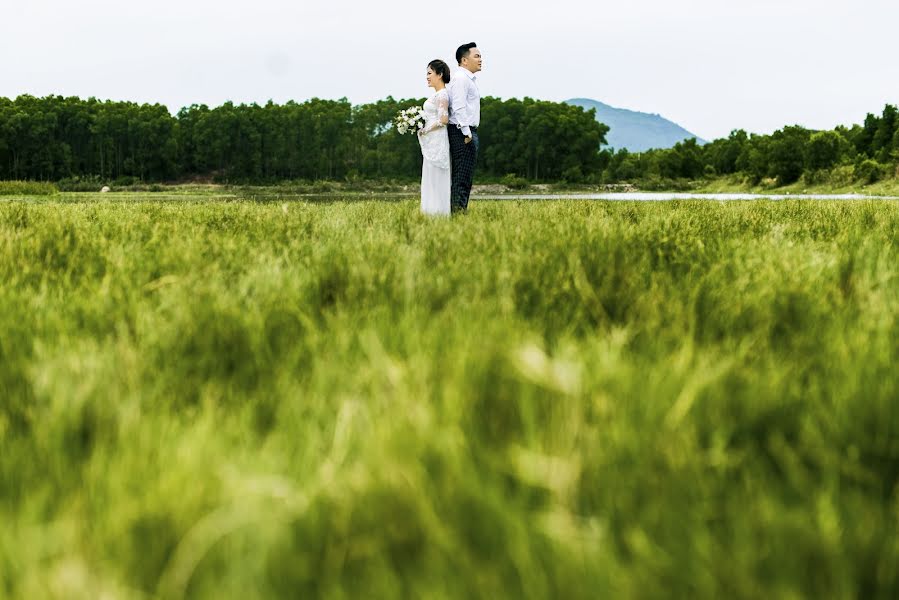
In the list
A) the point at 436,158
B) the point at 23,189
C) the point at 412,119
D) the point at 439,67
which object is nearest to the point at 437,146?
the point at 436,158

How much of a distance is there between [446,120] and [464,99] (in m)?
0.43

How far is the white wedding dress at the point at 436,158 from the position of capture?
10227mm

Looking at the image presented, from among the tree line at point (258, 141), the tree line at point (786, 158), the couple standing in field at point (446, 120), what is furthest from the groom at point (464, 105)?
the tree line at point (258, 141)

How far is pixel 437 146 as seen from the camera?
10.6 meters

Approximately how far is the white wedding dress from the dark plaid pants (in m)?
0.30

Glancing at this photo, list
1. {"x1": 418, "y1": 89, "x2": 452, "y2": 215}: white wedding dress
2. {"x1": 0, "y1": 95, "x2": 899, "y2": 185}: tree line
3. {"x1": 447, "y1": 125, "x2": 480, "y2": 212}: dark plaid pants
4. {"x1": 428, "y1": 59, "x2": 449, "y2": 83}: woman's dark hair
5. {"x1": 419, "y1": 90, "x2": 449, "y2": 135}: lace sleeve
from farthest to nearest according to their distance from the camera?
{"x1": 0, "y1": 95, "x2": 899, "y2": 185}: tree line
{"x1": 447, "y1": 125, "x2": 480, "y2": 212}: dark plaid pants
{"x1": 428, "y1": 59, "x2": 449, "y2": 83}: woman's dark hair
{"x1": 418, "y1": 89, "x2": 452, "y2": 215}: white wedding dress
{"x1": 419, "y1": 90, "x2": 449, "y2": 135}: lace sleeve

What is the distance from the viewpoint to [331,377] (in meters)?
1.48

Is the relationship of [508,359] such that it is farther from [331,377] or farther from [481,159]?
[481,159]

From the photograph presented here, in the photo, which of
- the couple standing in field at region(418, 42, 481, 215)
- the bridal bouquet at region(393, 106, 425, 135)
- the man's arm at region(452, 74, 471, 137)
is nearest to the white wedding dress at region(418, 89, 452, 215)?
the couple standing in field at region(418, 42, 481, 215)

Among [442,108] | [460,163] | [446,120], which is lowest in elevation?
[460,163]

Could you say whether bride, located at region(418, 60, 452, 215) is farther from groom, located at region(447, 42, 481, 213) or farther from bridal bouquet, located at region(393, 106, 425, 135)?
bridal bouquet, located at region(393, 106, 425, 135)

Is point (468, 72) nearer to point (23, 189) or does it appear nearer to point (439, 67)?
point (439, 67)

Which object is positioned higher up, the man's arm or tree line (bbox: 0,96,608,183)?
tree line (bbox: 0,96,608,183)

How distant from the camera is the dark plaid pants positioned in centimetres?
1088
